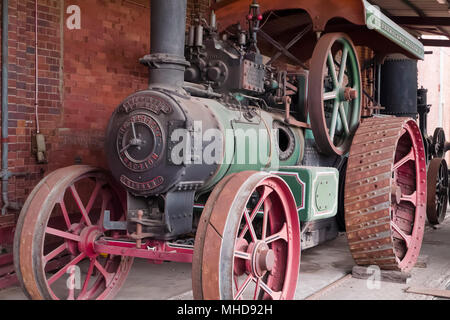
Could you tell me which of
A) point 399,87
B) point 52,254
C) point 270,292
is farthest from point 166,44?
point 399,87

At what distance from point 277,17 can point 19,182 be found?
256cm

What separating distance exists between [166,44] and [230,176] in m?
0.95

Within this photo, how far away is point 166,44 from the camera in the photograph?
3301mm

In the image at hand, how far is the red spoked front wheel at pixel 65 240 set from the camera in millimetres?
2912

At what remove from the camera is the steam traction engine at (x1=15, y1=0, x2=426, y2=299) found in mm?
2914

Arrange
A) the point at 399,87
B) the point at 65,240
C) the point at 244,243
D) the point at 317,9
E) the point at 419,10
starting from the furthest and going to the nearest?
1. the point at 419,10
2. the point at 399,87
3. the point at 317,9
4. the point at 65,240
5. the point at 244,243

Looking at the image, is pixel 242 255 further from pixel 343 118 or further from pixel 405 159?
pixel 405 159

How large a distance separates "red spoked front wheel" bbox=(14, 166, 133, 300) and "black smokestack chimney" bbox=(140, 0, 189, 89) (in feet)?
2.29

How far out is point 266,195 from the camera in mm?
2992

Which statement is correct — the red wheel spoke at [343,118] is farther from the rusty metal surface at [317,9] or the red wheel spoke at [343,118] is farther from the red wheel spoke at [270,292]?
the red wheel spoke at [270,292]

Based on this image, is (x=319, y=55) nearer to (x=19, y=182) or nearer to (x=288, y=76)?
(x=288, y=76)

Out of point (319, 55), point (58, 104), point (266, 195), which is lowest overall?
point (266, 195)

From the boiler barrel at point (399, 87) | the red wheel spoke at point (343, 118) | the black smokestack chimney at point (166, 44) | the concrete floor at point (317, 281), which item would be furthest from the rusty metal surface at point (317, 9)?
the boiler barrel at point (399, 87)

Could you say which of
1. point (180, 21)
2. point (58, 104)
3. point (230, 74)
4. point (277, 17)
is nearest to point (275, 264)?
point (230, 74)
